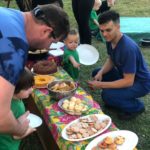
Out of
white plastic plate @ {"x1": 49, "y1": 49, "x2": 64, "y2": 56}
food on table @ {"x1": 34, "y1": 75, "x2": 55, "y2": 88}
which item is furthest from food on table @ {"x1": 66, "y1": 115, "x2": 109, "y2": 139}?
white plastic plate @ {"x1": 49, "y1": 49, "x2": 64, "y2": 56}

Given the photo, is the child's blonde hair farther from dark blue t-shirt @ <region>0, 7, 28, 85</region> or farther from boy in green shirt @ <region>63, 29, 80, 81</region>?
dark blue t-shirt @ <region>0, 7, 28, 85</region>

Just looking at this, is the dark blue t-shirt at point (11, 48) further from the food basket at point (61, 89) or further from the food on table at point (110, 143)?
the food basket at point (61, 89)

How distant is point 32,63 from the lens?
→ 148 inches

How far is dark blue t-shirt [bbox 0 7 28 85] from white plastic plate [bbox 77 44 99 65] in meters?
2.62

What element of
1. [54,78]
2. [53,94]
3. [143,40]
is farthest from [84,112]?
[143,40]

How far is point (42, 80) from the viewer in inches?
127

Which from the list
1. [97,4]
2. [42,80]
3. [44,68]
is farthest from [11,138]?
[97,4]

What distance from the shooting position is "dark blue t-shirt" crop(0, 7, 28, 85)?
5.36 feet

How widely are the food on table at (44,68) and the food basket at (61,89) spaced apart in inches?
15.6

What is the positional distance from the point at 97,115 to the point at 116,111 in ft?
3.58

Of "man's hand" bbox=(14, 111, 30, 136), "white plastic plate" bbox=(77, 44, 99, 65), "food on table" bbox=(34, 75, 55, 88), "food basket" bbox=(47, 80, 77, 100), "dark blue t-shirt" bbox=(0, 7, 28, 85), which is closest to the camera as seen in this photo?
"dark blue t-shirt" bbox=(0, 7, 28, 85)

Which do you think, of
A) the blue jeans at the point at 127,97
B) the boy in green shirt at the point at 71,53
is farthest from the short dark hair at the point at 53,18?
the boy in green shirt at the point at 71,53

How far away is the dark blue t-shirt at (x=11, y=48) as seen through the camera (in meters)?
1.63

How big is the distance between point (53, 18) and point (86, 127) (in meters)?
0.89
